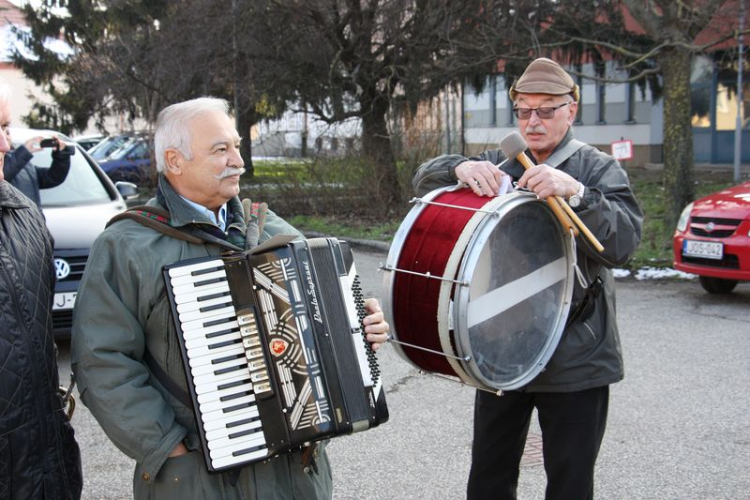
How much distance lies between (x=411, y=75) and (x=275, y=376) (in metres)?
12.1

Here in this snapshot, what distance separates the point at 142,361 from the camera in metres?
2.43

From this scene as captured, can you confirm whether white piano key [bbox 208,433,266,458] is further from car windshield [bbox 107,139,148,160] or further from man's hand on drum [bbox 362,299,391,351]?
car windshield [bbox 107,139,148,160]

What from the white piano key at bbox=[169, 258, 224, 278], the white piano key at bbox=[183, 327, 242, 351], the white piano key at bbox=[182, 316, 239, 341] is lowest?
the white piano key at bbox=[183, 327, 242, 351]

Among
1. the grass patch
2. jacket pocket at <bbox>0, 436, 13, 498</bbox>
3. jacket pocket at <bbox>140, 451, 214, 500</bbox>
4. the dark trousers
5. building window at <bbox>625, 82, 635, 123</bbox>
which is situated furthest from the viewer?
building window at <bbox>625, 82, 635, 123</bbox>

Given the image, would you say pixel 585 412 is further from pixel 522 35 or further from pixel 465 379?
pixel 522 35

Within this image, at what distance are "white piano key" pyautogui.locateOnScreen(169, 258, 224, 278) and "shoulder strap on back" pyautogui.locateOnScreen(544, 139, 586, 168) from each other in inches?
54.6

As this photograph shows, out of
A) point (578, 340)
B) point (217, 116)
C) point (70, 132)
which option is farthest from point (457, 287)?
point (70, 132)

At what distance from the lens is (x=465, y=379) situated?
2.86 meters

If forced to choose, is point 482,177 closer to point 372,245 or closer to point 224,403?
point 224,403

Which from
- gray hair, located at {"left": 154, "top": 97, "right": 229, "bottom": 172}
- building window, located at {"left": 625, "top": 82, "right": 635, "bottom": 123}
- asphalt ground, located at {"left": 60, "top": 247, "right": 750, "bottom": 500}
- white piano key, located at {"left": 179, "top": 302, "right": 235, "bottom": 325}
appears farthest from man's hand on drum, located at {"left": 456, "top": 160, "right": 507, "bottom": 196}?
building window, located at {"left": 625, "top": 82, "right": 635, "bottom": 123}

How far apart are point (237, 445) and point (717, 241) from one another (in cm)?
680

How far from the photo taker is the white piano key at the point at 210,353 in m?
2.25

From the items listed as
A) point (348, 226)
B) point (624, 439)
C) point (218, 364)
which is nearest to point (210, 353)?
point (218, 364)

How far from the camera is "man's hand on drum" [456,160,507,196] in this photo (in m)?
2.89
